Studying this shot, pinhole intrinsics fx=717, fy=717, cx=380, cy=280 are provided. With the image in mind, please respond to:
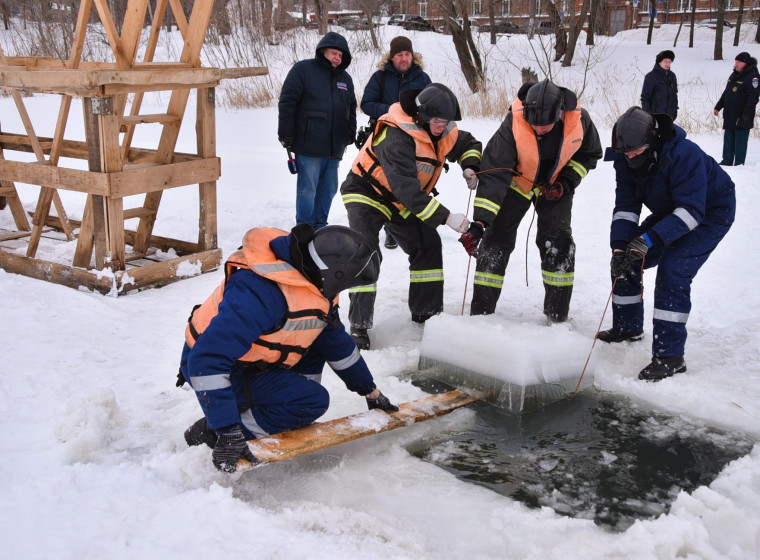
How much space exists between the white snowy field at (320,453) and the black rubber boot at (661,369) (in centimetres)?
8

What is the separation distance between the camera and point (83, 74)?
5.09 metres

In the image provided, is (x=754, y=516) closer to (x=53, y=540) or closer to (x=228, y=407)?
(x=228, y=407)

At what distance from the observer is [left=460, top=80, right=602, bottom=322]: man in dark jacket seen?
14.9ft

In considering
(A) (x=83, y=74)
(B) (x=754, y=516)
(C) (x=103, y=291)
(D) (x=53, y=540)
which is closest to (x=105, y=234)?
(C) (x=103, y=291)

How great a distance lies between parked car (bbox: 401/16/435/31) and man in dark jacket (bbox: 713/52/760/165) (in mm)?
23739

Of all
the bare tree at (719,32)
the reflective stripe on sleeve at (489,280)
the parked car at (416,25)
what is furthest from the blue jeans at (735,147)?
the parked car at (416,25)

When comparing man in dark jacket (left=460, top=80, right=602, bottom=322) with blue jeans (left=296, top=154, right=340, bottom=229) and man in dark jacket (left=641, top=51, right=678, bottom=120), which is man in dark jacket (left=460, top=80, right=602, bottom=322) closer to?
blue jeans (left=296, top=154, right=340, bottom=229)

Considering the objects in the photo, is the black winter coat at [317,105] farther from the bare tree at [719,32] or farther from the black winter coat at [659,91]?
the bare tree at [719,32]

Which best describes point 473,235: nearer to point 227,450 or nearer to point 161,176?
point 227,450

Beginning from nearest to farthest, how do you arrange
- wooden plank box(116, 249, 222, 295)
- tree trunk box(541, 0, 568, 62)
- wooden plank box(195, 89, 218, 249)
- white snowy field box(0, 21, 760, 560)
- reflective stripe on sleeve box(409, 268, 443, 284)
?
1. white snowy field box(0, 21, 760, 560)
2. reflective stripe on sleeve box(409, 268, 443, 284)
3. wooden plank box(116, 249, 222, 295)
4. wooden plank box(195, 89, 218, 249)
5. tree trunk box(541, 0, 568, 62)

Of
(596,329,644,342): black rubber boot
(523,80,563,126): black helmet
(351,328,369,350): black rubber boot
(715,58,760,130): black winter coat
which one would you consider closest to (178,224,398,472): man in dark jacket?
(351,328,369,350): black rubber boot

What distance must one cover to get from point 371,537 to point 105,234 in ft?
12.5

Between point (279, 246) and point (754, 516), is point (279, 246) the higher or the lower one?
the higher one

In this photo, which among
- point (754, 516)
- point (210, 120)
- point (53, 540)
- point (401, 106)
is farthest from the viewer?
point (210, 120)
